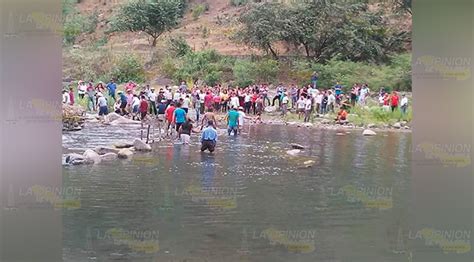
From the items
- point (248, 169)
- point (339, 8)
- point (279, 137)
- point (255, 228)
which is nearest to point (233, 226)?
point (255, 228)

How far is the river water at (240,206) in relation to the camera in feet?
32.2

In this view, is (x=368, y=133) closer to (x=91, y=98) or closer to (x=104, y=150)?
(x=104, y=150)

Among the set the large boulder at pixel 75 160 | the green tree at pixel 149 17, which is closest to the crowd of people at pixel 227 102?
the large boulder at pixel 75 160

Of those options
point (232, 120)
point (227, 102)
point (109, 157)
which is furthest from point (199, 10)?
point (109, 157)

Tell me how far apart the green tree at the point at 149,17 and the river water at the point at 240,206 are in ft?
98.8

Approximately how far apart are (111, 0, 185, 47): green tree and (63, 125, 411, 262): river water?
30.1m

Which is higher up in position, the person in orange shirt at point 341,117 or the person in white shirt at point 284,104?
the person in white shirt at point 284,104

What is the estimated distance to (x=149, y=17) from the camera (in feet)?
162

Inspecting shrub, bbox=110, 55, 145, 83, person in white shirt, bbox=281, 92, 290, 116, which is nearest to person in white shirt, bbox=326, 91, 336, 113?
person in white shirt, bbox=281, 92, 290, 116

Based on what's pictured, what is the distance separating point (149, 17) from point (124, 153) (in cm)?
3269

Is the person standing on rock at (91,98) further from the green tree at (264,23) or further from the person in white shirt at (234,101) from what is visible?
Result: the green tree at (264,23)

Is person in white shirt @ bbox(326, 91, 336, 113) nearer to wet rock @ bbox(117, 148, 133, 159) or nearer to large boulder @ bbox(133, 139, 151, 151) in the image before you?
large boulder @ bbox(133, 139, 151, 151)

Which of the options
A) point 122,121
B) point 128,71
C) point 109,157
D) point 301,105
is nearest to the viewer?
point 109,157

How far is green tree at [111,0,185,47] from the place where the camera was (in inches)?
1934
